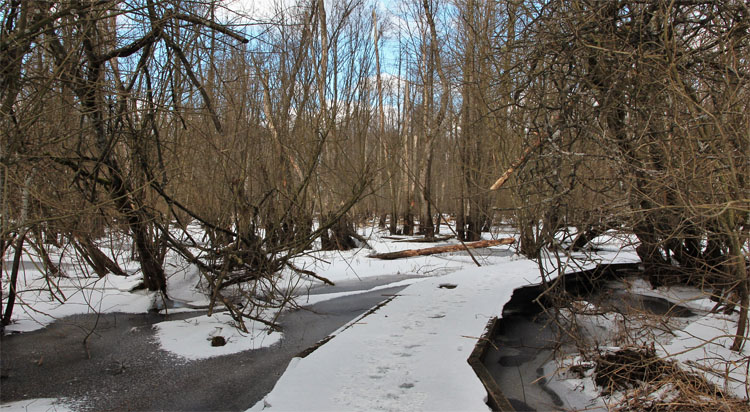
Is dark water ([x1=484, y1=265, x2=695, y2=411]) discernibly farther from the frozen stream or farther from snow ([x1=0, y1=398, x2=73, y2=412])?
snow ([x1=0, y1=398, x2=73, y2=412])

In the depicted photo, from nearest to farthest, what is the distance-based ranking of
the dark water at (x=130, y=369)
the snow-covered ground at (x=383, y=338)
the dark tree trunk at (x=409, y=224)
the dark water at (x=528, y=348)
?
the snow-covered ground at (x=383, y=338) → the dark water at (x=130, y=369) → the dark water at (x=528, y=348) → the dark tree trunk at (x=409, y=224)

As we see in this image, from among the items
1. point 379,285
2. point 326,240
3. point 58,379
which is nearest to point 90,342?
point 58,379

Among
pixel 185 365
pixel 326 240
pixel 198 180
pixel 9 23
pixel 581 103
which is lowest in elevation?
pixel 185 365

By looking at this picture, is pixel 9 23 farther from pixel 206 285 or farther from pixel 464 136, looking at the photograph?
pixel 464 136

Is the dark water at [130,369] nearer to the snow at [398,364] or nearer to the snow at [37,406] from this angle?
the snow at [37,406]

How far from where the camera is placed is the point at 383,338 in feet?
15.8

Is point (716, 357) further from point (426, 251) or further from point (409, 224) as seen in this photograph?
point (409, 224)

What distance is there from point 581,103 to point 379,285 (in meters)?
5.55

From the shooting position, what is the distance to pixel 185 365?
4.78m

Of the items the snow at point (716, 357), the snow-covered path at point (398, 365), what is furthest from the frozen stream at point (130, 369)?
the snow at point (716, 357)

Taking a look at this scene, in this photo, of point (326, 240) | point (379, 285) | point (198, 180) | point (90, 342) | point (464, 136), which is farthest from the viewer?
point (464, 136)

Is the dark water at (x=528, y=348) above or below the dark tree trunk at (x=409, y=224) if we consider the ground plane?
below

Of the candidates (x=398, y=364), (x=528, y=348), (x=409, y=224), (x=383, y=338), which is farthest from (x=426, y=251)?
(x=398, y=364)

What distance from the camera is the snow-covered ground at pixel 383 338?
3424 millimetres
